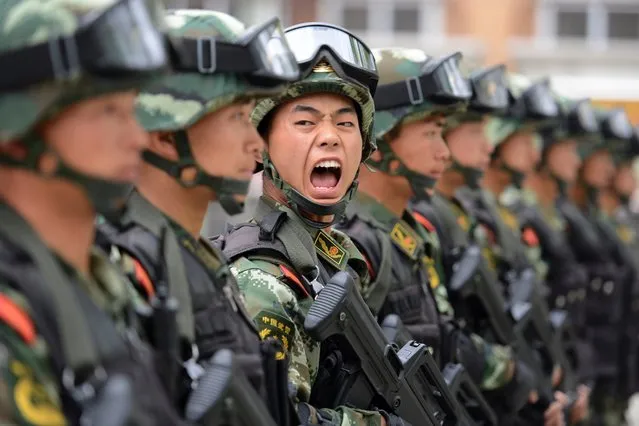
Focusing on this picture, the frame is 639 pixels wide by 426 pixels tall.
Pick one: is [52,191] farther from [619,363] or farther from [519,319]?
[619,363]

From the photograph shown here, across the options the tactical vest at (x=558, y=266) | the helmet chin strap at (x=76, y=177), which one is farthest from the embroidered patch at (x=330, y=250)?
the tactical vest at (x=558, y=266)

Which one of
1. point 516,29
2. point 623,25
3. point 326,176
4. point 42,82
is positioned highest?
point 42,82

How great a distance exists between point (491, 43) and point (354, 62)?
1978 centimetres

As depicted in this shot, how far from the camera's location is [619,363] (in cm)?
1182

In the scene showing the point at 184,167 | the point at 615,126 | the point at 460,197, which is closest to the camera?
the point at 184,167

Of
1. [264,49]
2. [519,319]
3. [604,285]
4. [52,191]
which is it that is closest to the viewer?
[52,191]

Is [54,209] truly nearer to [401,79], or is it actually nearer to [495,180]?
[401,79]

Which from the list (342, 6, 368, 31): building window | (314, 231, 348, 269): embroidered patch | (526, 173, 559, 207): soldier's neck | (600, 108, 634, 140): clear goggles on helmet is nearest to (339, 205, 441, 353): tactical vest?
(314, 231, 348, 269): embroidered patch

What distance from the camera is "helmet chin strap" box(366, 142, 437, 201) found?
253 inches

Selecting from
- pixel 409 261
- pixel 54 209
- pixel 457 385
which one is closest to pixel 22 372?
pixel 54 209

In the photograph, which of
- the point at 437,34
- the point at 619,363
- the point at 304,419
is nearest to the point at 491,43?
the point at 437,34

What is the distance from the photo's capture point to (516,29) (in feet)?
82.2

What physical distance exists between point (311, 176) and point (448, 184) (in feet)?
9.98

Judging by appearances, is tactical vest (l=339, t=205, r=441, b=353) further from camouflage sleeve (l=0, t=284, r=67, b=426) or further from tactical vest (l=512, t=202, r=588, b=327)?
tactical vest (l=512, t=202, r=588, b=327)
